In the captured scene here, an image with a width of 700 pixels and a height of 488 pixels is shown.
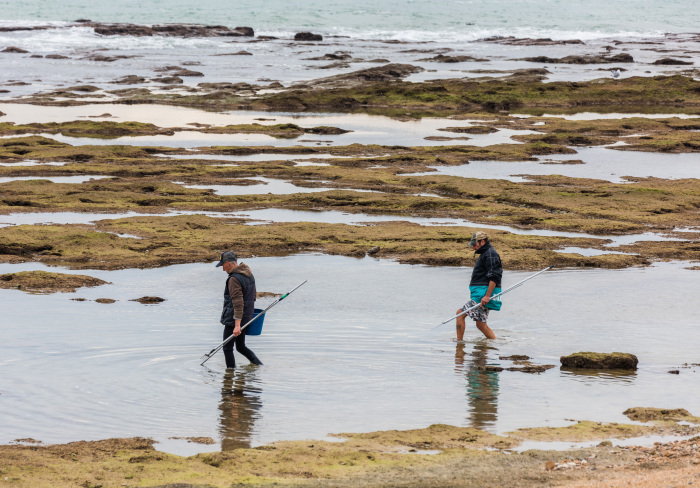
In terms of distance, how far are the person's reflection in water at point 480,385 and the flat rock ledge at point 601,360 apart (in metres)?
1.19

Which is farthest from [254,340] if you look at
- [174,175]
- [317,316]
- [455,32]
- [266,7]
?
[266,7]

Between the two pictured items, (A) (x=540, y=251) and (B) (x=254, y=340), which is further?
(A) (x=540, y=251)

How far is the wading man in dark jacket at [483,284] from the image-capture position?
14469mm

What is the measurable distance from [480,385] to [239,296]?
3599 mm

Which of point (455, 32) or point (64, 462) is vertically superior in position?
point (455, 32)

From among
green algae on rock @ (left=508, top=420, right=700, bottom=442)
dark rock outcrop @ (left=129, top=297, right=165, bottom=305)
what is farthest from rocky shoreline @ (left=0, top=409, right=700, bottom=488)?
dark rock outcrop @ (left=129, top=297, right=165, bottom=305)

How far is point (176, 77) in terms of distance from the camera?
63.3 m

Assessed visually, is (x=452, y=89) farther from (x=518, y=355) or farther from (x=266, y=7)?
(x=266, y=7)

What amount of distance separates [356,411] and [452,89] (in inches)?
1804

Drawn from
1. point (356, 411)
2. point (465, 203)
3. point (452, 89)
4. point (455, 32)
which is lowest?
point (356, 411)

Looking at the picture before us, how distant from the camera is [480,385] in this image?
1270 centimetres

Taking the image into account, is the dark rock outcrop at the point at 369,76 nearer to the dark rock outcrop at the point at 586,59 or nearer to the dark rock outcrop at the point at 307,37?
the dark rock outcrop at the point at 586,59

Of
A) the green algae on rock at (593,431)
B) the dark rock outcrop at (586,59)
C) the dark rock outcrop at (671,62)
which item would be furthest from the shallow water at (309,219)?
the dark rock outcrop at (586,59)

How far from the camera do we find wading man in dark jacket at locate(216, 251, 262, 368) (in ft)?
40.8
